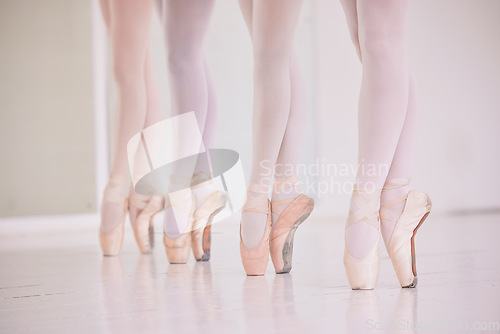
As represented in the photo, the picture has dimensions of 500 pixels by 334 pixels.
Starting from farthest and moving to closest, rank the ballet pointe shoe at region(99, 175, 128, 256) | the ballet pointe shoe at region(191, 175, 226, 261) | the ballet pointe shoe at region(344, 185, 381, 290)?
1. the ballet pointe shoe at region(99, 175, 128, 256)
2. the ballet pointe shoe at region(191, 175, 226, 261)
3. the ballet pointe shoe at region(344, 185, 381, 290)

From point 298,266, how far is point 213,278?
0.83 feet

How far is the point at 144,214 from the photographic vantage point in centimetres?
181

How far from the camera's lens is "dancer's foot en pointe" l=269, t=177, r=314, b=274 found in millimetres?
1254

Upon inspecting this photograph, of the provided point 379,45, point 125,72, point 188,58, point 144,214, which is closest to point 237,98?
point 125,72

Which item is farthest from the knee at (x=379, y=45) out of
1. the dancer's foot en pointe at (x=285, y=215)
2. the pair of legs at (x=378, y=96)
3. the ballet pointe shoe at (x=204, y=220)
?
the ballet pointe shoe at (x=204, y=220)

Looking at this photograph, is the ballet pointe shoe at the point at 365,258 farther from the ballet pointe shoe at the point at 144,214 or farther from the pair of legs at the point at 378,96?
the ballet pointe shoe at the point at 144,214

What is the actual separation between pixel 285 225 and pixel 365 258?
27 cm

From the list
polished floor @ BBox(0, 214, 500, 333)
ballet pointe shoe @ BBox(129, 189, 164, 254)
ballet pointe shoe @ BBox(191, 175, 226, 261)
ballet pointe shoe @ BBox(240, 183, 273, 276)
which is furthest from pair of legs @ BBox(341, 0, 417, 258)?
ballet pointe shoe @ BBox(129, 189, 164, 254)

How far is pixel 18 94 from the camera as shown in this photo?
11.6 feet

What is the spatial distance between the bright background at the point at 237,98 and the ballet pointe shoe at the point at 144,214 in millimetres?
1812

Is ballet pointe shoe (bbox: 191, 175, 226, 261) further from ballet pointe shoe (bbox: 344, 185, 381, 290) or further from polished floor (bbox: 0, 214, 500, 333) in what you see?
ballet pointe shoe (bbox: 344, 185, 381, 290)

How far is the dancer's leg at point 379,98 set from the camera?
→ 101cm

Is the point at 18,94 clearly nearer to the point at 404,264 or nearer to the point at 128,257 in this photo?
the point at 128,257

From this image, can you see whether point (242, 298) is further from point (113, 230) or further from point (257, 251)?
point (113, 230)
